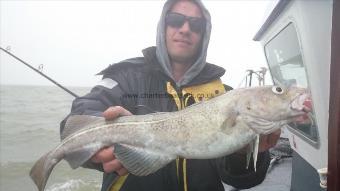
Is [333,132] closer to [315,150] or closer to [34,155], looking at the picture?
[315,150]

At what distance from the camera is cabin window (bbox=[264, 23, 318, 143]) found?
3.87 metres

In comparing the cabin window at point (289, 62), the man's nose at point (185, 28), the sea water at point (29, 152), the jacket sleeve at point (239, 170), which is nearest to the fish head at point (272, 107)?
the jacket sleeve at point (239, 170)

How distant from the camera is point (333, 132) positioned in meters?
2.18

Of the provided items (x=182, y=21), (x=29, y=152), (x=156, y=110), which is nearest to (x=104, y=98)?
(x=156, y=110)

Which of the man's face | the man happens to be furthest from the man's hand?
the man's face

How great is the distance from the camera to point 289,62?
4.54m

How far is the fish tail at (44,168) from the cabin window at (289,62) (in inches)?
99.8

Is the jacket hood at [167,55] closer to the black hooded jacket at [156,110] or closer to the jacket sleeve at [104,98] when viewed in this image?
the black hooded jacket at [156,110]

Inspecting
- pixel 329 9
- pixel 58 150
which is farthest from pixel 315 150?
pixel 58 150

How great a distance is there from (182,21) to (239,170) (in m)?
1.70

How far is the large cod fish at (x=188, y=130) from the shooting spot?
269cm

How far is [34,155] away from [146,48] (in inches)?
593

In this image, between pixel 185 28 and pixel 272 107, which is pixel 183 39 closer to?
pixel 185 28

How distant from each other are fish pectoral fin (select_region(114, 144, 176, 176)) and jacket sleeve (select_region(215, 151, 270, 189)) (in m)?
0.77
